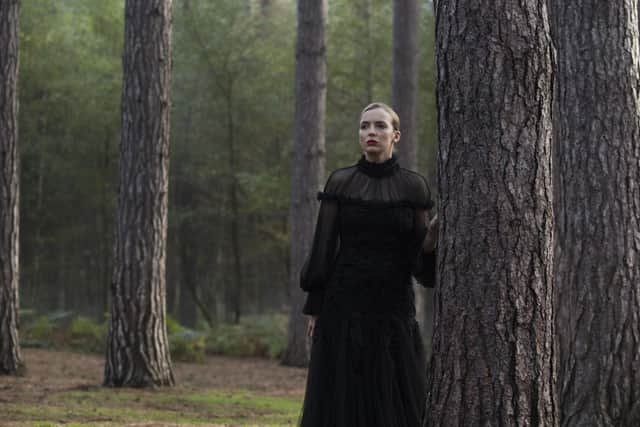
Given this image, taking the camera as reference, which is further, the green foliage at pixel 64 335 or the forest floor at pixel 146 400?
the green foliage at pixel 64 335

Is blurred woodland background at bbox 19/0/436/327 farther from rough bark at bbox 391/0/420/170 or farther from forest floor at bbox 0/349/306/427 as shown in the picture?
forest floor at bbox 0/349/306/427

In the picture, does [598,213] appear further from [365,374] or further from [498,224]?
[498,224]

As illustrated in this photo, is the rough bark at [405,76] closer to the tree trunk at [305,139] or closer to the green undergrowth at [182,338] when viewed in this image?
the tree trunk at [305,139]

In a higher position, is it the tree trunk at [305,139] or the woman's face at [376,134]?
the tree trunk at [305,139]

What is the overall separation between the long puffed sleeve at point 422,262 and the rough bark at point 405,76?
10.3 metres

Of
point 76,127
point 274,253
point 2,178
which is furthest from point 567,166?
point 274,253

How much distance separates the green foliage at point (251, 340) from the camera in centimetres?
1861

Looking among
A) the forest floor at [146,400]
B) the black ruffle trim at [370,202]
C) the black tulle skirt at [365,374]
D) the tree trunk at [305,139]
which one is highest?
the tree trunk at [305,139]

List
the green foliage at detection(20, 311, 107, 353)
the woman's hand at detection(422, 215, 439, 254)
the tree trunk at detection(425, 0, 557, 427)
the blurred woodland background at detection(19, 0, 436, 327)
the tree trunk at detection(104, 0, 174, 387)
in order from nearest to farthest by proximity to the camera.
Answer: the tree trunk at detection(425, 0, 557, 427) → the woman's hand at detection(422, 215, 439, 254) → the tree trunk at detection(104, 0, 174, 387) → the green foliage at detection(20, 311, 107, 353) → the blurred woodland background at detection(19, 0, 436, 327)

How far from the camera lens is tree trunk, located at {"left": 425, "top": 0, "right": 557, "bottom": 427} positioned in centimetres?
386

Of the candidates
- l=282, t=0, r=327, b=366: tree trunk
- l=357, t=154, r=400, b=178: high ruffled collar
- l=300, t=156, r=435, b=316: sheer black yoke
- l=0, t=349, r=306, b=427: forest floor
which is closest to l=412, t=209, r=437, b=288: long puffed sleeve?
l=300, t=156, r=435, b=316: sheer black yoke

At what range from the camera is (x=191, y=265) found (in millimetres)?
28547

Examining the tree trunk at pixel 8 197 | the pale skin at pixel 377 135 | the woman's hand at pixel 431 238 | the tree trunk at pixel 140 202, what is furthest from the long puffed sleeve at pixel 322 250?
the tree trunk at pixel 8 197

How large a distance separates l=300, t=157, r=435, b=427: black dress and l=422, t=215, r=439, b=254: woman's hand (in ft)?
0.81
